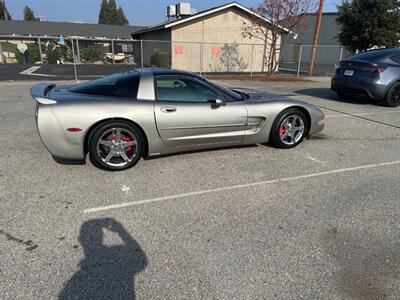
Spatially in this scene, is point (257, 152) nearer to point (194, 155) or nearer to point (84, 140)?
point (194, 155)

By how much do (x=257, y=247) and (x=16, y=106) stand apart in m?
7.81

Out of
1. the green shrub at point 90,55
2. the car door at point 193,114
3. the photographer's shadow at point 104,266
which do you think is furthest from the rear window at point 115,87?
the green shrub at point 90,55

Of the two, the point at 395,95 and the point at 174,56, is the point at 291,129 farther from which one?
the point at 174,56

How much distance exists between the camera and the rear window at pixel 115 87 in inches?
154

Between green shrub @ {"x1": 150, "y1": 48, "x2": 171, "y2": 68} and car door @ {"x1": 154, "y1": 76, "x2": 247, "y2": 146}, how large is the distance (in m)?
19.2

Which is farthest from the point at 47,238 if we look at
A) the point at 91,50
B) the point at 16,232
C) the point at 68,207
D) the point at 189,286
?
the point at 91,50

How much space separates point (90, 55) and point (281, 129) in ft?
100

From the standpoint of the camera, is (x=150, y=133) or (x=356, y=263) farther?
(x=150, y=133)

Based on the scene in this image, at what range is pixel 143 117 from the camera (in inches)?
150

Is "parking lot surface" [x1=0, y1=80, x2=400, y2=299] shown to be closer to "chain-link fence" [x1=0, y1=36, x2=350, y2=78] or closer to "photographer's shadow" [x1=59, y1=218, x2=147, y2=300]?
"photographer's shadow" [x1=59, y1=218, x2=147, y2=300]

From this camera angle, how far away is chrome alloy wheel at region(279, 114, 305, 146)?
479 cm

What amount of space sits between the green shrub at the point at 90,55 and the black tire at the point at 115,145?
3047cm

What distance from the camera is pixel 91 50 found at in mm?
31000

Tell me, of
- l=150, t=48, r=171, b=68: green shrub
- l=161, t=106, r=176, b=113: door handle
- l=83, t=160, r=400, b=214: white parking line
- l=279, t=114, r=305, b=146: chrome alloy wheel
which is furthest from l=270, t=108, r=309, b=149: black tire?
l=150, t=48, r=171, b=68: green shrub
